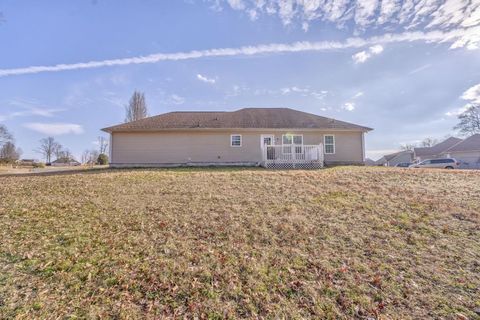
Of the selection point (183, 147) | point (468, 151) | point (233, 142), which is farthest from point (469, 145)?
point (183, 147)

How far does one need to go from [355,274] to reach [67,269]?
4.37 m

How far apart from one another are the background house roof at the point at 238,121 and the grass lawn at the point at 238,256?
9.14 meters

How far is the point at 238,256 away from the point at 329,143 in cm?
1454

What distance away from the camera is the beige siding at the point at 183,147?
15656mm

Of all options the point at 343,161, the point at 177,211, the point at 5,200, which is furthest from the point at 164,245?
the point at 343,161

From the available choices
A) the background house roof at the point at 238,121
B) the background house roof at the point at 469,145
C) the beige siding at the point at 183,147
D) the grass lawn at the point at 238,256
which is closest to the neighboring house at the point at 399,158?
the background house roof at the point at 469,145

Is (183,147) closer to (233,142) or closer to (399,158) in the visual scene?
(233,142)

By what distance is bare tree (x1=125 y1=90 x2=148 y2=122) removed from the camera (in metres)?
30.3

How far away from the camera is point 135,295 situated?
3.14 meters

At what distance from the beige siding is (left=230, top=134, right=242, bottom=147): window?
0.69 feet

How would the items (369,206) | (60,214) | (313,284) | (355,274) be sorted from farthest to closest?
(369,206), (60,214), (355,274), (313,284)

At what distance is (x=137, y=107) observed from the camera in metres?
30.5

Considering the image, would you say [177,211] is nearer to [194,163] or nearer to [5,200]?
[5,200]

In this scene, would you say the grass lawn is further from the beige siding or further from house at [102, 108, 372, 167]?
the beige siding
